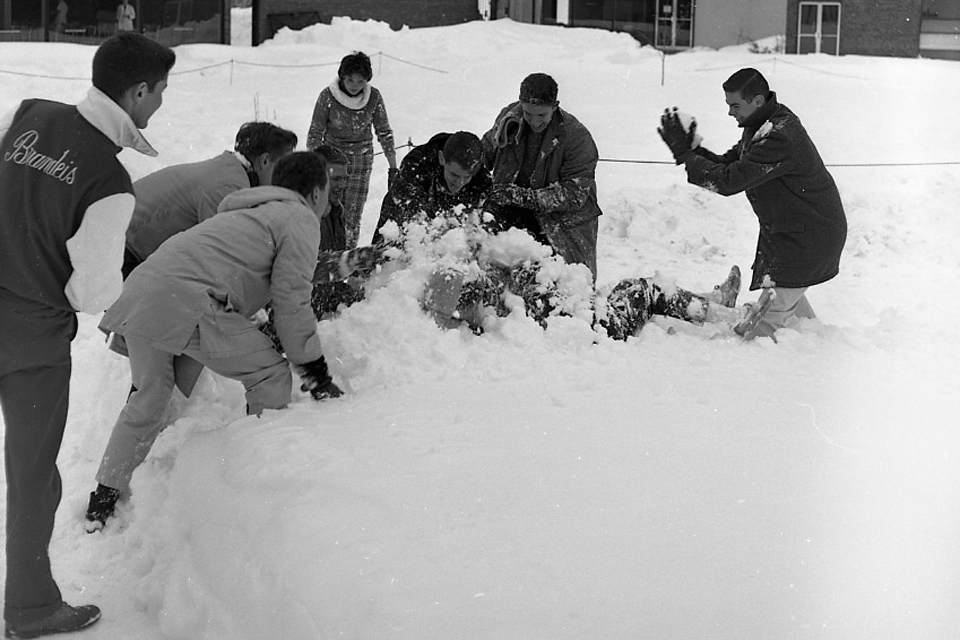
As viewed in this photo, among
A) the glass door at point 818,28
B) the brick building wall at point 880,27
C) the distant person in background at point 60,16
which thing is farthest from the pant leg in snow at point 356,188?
the brick building wall at point 880,27

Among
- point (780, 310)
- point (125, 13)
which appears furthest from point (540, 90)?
point (125, 13)

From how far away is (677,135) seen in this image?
207 inches

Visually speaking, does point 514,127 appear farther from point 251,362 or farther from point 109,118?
point 109,118

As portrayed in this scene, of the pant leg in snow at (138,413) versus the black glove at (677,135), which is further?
the black glove at (677,135)

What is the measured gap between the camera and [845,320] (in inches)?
255

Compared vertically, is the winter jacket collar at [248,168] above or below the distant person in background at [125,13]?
below

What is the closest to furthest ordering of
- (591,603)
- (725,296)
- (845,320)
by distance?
(591,603)
(725,296)
(845,320)

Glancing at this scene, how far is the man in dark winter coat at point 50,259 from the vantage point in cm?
299

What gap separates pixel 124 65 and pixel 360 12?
69.9ft

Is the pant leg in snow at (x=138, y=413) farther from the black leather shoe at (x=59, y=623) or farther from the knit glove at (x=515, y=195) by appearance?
the knit glove at (x=515, y=195)

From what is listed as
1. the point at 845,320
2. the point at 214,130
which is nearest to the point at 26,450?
the point at 845,320

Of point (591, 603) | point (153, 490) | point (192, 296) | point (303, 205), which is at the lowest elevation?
point (153, 490)

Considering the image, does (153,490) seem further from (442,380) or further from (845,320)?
(845,320)

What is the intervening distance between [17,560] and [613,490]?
175 cm
